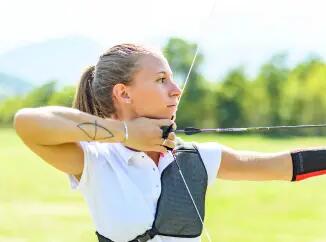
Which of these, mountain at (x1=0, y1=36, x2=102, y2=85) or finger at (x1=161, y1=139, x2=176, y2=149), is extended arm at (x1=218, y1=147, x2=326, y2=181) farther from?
mountain at (x1=0, y1=36, x2=102, y2=85)

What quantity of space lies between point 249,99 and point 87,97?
29.5 m

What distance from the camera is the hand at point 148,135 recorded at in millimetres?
2111

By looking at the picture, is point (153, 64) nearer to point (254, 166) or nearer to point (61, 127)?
point (61, 127)

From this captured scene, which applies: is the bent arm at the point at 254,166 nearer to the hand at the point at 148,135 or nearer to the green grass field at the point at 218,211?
the hand at the point at 148,135

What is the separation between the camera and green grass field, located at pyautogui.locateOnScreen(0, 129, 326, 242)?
346 inches

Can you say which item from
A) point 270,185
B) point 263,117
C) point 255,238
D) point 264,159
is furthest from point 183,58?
point 264,159

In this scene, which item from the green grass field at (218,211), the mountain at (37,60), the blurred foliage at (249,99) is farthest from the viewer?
the mountain at (37,60)

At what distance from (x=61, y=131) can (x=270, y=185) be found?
45.9 feet

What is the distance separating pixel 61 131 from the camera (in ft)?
6.96

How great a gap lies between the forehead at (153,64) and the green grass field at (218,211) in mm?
4343

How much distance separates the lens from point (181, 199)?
2260mm

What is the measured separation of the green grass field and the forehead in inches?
171

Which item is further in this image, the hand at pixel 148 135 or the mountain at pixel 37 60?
the mountain at pixel 37 60

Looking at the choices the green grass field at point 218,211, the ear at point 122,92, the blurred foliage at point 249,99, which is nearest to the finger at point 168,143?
the ear at point 122,92
